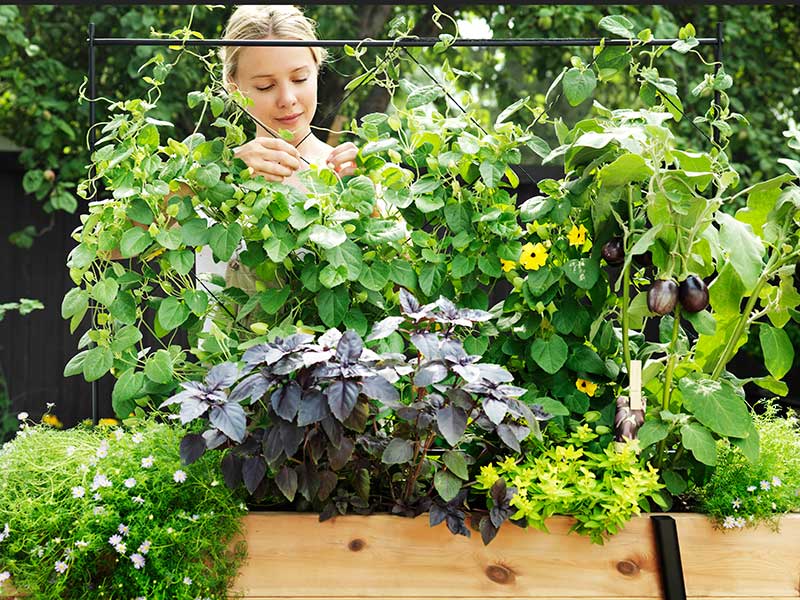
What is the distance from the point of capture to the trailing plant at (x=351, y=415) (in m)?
1.16

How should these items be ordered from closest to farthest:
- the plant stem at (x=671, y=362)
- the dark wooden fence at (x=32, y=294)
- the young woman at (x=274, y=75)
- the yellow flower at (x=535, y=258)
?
the plant stem at (x=671, y=362) < the yellow flower at (x=535, y=258) < the young woman at (x=274, y=75) < the dark wooden fence at (x=32, y=294)

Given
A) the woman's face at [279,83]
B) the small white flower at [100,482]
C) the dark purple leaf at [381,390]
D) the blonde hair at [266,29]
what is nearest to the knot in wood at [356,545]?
the dark purple leaf at [381,390]

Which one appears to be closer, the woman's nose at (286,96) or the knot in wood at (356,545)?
the knot in wood at (356,545)

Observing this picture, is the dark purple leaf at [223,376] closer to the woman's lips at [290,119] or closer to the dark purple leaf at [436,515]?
the dark purple leaf at [436,515]

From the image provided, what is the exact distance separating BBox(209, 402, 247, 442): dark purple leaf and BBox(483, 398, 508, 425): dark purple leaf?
32 centimetres

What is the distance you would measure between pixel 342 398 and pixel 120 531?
34 cm

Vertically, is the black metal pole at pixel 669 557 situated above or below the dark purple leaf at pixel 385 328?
below

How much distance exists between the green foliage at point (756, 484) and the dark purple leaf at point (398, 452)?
45 centimetres

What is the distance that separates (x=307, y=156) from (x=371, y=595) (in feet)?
3.37

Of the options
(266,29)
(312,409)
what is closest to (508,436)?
(312,409)

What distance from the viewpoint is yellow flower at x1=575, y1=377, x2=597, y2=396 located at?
151 cm

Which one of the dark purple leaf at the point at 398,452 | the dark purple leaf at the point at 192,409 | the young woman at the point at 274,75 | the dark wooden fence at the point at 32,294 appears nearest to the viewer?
the dark purple leaf at the point at 192,409

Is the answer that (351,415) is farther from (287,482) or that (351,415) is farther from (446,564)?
(446,564)

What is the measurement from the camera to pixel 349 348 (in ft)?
3.89
